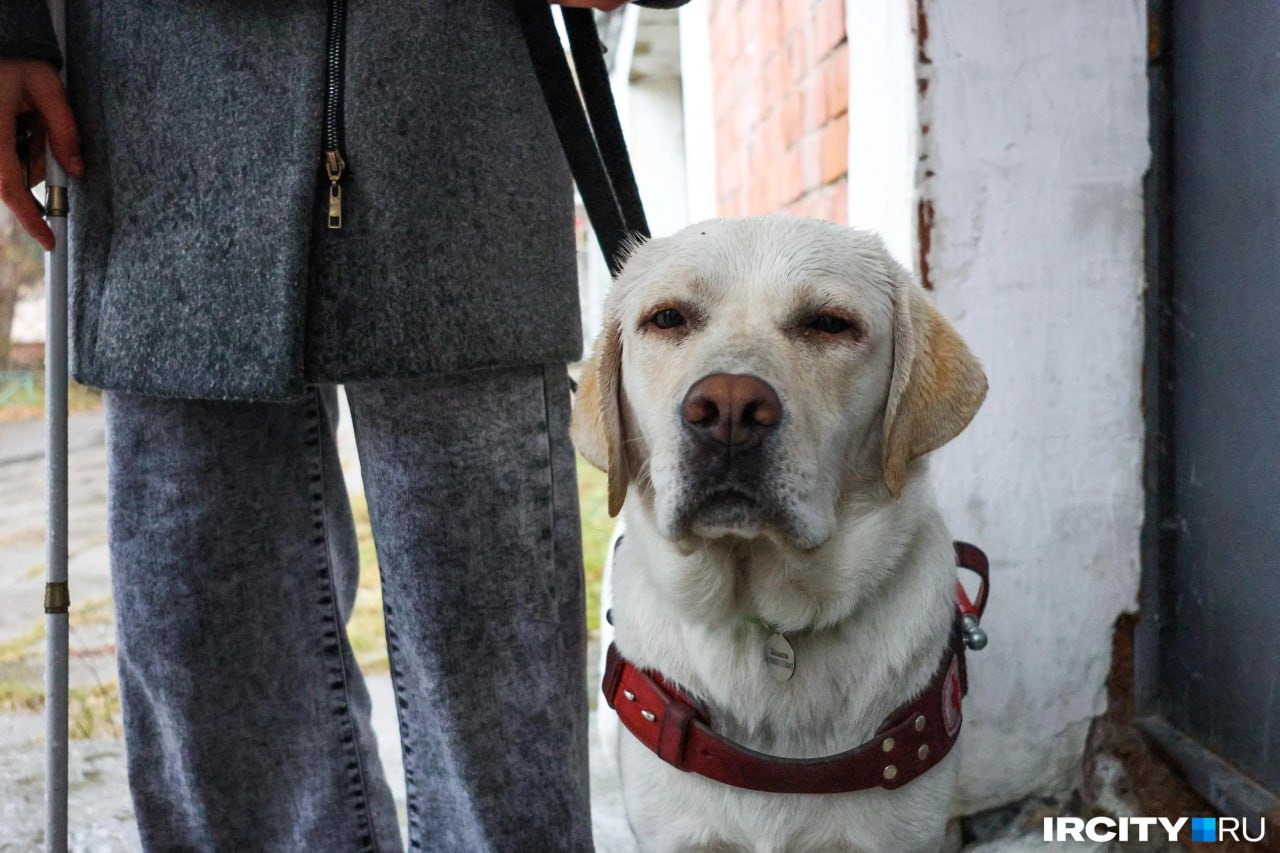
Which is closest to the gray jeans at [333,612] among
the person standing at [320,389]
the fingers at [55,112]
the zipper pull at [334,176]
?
the person standing at [320,389]

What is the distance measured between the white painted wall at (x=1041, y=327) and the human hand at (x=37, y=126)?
1.53 metres

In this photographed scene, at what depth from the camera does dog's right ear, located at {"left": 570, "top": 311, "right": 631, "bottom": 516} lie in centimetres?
157

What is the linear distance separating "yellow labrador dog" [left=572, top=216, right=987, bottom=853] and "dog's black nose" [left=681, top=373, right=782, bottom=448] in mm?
40

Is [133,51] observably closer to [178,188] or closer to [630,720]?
[178,188]

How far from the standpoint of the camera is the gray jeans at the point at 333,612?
1.52 m

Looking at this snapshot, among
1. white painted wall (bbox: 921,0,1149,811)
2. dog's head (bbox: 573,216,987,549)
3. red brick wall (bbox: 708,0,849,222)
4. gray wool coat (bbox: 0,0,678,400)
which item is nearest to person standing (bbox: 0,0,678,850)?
gray wool coat (bbox: 0,0,678,400)

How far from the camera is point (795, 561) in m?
1.44

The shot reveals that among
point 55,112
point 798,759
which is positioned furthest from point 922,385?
point 55,112

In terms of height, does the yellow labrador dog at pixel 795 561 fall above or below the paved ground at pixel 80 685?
above

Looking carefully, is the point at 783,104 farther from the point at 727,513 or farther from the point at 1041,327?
the point at 727,513

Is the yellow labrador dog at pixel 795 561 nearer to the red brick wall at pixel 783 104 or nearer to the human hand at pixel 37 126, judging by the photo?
the human hand at pixel 37 126

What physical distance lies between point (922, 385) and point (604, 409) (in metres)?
0.50

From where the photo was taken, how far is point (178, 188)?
1416 millimetres

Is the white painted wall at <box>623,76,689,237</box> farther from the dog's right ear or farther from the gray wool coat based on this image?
the gray wool coat
